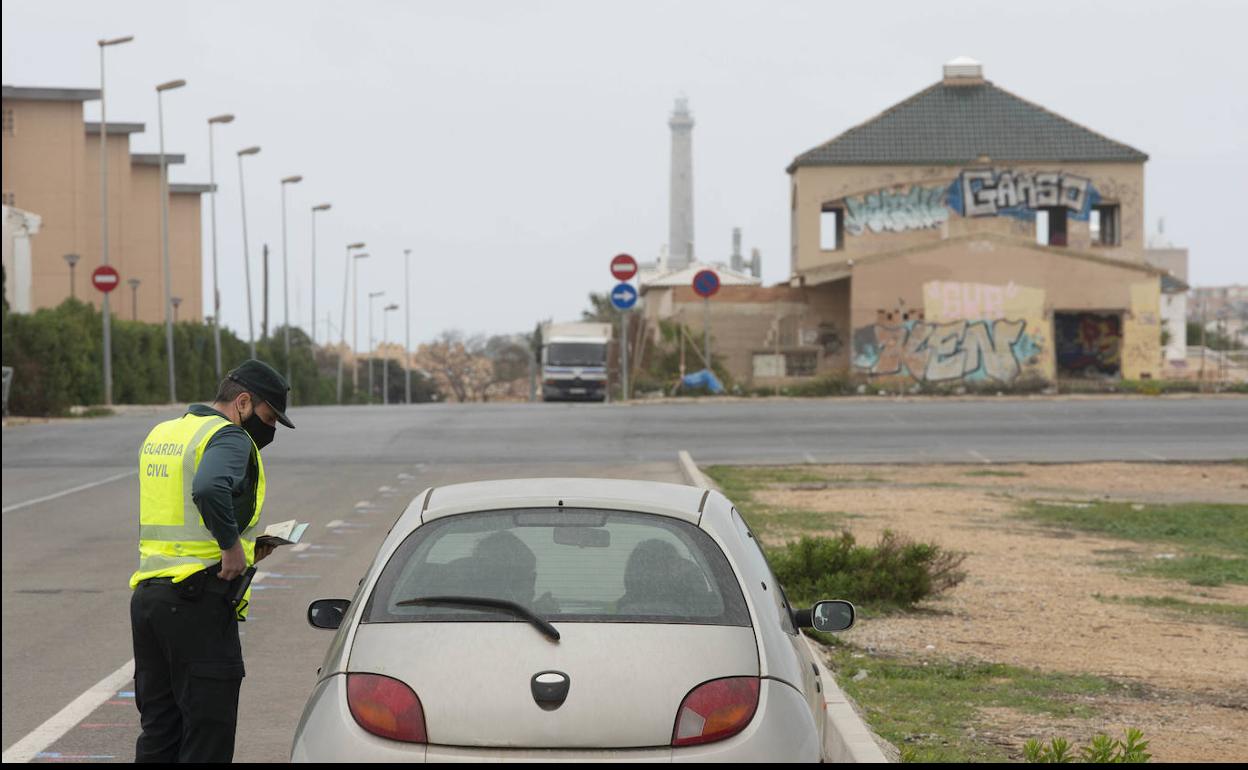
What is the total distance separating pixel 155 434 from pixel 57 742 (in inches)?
107

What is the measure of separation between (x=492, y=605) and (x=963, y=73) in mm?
62558

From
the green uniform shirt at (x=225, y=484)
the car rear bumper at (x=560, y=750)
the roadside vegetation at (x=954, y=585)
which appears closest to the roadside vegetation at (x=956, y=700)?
the roadside vegetation at (x=954, y=585)

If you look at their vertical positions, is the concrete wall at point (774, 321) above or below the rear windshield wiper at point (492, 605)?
above

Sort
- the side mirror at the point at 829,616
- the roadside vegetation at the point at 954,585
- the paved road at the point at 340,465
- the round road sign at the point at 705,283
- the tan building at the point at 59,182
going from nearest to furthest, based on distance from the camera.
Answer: the side mirror at the point at 829,616
the roadside vegetation at the point at 954,585
the paved road at the point at 340,465
the round road sign at the point at 705,283
the tan building at the point at 59,182

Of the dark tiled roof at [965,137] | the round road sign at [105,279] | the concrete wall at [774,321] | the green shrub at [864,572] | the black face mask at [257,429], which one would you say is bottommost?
the green shrub at [864,572]

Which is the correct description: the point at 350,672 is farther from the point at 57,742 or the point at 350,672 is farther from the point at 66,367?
the point at 66,367

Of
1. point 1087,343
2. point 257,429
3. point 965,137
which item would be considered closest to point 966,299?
point 1087,343

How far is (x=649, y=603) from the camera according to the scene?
536 cm

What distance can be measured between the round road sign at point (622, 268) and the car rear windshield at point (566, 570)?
37.1 m

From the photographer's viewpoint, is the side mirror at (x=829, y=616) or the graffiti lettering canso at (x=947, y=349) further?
the graffiti lettering canso at (x=947, y=349)

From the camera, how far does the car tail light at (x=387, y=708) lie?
4.95m

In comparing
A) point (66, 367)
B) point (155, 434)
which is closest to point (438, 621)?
point (155, 434)

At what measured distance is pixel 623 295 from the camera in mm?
42188

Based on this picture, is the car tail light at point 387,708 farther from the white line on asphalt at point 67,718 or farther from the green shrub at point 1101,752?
the white line on asphalt at point 67,718
